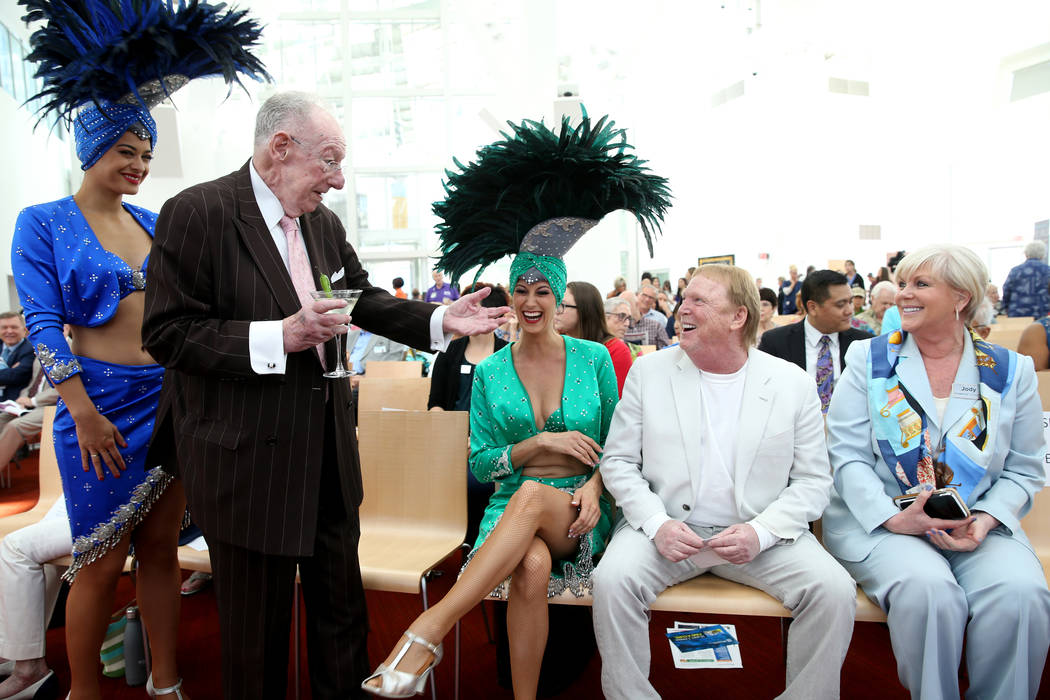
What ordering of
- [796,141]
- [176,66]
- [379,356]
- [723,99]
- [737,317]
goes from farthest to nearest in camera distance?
[723,99], [796,141], [379,356], [737,317], [176,66]

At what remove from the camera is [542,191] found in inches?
99.9

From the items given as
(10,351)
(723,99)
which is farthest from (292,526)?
(723,99)

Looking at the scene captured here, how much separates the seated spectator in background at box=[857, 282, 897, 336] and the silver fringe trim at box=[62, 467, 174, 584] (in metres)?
5.30

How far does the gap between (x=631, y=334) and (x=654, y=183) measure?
419 cm

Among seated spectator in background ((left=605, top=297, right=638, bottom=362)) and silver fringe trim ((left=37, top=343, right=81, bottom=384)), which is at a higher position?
silver fringe trim ((left=37, top=343, right=81, bottom=384))

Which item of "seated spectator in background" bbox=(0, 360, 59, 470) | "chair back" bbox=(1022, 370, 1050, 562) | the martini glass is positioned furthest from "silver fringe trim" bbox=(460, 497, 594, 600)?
"seated spectator in background" bbox=(0, 360, 59, 470)

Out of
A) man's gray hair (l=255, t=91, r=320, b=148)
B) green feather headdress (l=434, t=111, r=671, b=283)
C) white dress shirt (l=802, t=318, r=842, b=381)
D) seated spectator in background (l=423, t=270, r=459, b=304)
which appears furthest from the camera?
seated spectator in background (l=423, t=270, r=459, b=304)

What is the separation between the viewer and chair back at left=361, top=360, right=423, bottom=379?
17.3ft

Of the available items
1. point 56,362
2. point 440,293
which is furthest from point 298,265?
point 440,293

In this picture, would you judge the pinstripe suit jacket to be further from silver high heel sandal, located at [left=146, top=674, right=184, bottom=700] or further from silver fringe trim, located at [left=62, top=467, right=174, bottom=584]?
silver high heel sandal, located at [left=146, top=674, right=184, bottom=700]

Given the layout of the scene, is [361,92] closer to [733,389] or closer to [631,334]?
[631,334]

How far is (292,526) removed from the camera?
1696 mm

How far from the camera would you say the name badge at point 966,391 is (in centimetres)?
220

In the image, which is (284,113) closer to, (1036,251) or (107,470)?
(107,470)
